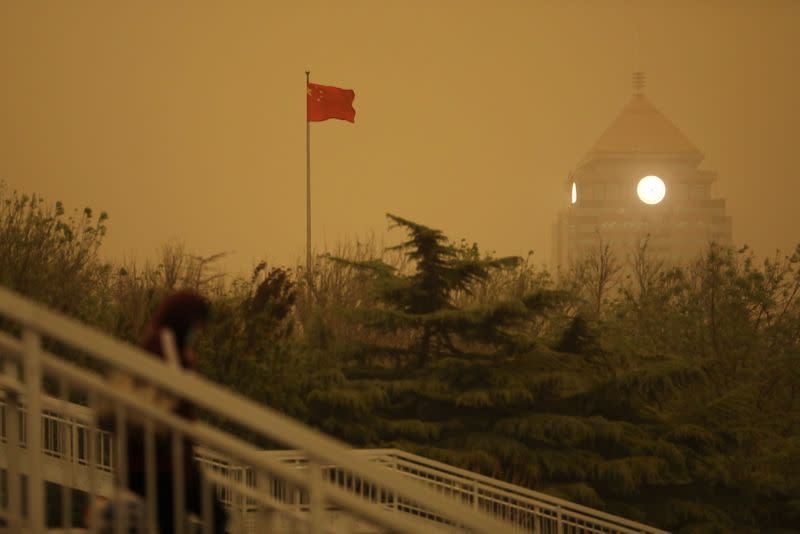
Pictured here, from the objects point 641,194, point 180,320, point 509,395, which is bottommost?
point 509,395

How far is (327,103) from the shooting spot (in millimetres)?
38938

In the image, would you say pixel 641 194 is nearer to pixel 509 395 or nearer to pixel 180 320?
pixel 509 395

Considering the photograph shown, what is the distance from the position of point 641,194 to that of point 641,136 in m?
9.87

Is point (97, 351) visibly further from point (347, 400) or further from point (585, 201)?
point (585, 201)

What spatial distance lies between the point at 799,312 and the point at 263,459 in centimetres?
3352

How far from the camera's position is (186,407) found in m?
4.62

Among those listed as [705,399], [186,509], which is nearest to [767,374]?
[705,399]

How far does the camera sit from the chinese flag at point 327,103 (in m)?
38.5

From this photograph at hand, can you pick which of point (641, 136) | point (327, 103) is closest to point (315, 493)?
point (327, 103)

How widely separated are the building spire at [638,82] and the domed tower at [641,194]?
86 mm

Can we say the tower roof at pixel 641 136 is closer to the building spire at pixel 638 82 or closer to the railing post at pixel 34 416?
the building spire at pixel 638 82

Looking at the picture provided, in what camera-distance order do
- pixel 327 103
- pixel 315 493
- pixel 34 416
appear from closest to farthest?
pixel 315 493, pixel 34 416, pixel 327 103

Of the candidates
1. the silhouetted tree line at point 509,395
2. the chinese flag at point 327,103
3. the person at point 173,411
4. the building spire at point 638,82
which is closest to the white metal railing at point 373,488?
the silhouetted tree line at point 509,395

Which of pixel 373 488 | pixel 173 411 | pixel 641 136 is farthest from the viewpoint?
pixel 641 136
